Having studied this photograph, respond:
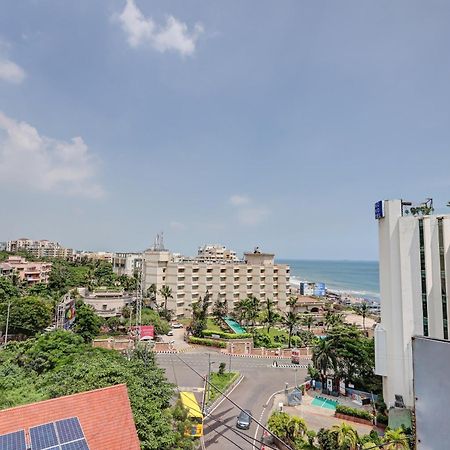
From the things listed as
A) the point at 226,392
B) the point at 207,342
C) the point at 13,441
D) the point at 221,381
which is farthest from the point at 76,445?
the point at 207,342

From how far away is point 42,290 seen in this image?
218 ft

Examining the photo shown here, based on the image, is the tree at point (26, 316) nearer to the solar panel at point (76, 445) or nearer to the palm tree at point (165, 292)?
the palm tree at point (165, 292)

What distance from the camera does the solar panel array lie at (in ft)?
32.2

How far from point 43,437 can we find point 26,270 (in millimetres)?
91812

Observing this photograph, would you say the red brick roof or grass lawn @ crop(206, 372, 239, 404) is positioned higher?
the red brick roof

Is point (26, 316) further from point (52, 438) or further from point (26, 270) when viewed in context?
point (26, 270)

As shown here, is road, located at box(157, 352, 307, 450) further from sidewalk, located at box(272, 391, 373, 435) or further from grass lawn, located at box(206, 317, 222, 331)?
grass lawn, located at box(206, 317, 222, 331)

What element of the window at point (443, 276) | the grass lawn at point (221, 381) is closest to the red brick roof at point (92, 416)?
the grass lawn at point (221, 381)

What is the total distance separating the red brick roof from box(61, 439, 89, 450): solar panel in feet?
0.62

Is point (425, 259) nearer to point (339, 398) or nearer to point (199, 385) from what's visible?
point (339, 398)

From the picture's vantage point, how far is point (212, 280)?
71250 millimetres

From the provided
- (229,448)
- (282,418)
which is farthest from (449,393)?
(229,448)

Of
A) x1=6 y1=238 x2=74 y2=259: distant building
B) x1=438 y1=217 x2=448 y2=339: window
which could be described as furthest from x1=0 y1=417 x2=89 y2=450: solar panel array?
x1=6 y1=238 x2=74 y2=259: distant building

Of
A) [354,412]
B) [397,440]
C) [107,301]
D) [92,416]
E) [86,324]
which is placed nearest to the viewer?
[92,416]
